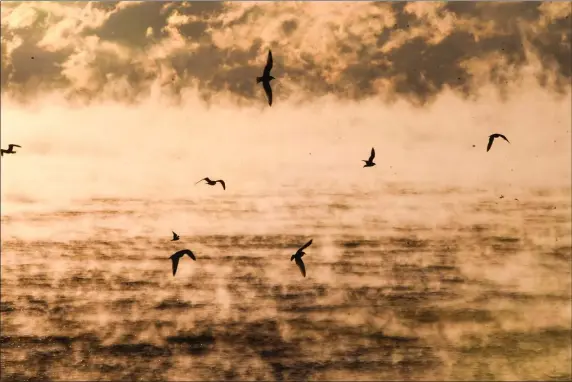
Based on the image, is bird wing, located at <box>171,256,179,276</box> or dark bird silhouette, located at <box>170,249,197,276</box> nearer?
dark bird silhouette, located at <box>170,249,197,276</box>

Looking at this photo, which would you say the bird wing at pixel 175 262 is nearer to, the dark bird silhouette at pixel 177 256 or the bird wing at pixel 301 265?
the dark bird silhouette at pixel 177 256

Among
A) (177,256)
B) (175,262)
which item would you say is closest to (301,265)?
(177,256)

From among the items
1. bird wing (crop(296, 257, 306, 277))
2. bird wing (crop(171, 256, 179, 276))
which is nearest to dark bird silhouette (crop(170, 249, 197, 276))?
bird wing (crop(171, 256, 179, 276))

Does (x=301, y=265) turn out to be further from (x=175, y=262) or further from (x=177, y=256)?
(x=175, y=262)

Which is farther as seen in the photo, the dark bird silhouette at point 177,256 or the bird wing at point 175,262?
the bird wing at point 175,262

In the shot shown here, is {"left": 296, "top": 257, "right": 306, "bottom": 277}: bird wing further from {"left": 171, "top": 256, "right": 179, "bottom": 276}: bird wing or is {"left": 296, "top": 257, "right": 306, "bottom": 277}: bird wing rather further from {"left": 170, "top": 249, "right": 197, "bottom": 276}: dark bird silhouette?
{"left": 171, "top": 256, "right": 179, "bottom": 276}: bird wing

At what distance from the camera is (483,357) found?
18703 millimetres

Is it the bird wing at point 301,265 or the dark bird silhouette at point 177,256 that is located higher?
the dark bird silhouette at point 177,256

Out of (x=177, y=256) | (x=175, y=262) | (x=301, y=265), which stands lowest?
(x=301, y=265)

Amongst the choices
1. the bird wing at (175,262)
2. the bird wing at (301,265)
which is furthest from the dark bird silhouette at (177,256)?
the bird wing at (301,265)

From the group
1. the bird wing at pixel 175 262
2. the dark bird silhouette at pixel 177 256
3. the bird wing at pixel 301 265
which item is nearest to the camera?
the bird wing at pixel 301 265

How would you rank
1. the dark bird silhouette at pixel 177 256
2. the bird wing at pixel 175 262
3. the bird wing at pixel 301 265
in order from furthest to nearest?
the bird wing at pixel 175 262 → the dark bird silhouette at pixel 177 256 → the bird wing at pixel 301 265

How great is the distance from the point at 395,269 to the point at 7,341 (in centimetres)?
938

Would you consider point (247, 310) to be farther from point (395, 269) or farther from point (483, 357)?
point (483, 357)
